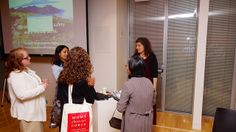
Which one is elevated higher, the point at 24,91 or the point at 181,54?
the point at 181,54

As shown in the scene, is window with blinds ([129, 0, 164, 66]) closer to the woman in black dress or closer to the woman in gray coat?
the woman in black dress

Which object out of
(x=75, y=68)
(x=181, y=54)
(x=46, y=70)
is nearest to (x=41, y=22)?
(x=46, y=70)

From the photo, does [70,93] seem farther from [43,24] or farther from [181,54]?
[43,24]

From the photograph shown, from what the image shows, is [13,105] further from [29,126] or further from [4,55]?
[4,55]

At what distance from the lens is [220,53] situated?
342 cm

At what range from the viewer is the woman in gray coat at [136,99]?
5.98ft

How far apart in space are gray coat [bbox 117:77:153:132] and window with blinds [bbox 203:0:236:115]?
211cm

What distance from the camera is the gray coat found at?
182 centimetres

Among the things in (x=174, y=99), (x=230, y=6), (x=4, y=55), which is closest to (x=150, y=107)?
(x=174, y=99)

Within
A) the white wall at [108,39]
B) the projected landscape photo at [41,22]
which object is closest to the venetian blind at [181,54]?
the white wall at [108,39]

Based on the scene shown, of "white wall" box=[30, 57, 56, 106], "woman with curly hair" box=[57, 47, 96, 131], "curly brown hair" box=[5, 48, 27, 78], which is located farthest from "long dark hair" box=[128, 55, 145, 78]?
"white wall" box=[30, 57, 56, 106]

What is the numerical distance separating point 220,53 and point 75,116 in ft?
9.28

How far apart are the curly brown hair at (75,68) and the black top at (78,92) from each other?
0.15 ft

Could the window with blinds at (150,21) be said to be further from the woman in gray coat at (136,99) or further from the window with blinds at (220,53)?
the woman in gray coat at (136,99)
